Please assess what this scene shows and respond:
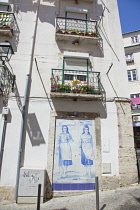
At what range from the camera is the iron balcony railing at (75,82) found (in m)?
6.67

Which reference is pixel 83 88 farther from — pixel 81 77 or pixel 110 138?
pixel 110 138

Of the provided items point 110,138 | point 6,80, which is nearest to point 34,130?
point 6,80

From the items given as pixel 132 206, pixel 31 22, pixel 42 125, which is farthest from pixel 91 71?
pixel 132 206

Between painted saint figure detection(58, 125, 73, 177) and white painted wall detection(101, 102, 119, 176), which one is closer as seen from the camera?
painted saint figure detection(58, 125, 73, 177)

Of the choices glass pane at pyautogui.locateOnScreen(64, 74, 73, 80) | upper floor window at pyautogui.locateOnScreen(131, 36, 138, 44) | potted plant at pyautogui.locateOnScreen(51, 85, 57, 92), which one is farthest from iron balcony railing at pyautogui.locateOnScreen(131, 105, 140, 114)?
upper floor window at pyautogui.locateOnScreen(131, 36, 138, 44)

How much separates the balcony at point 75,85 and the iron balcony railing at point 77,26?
247cm

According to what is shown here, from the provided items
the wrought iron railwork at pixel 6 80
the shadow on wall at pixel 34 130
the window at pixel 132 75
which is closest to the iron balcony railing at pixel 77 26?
the wrought iron railwork at pixel 6 80

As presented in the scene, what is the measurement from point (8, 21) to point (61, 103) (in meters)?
5.47

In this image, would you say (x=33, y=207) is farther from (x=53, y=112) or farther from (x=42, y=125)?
(x=53, y=112)

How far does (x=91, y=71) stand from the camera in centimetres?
718

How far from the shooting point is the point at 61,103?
22.0 feet

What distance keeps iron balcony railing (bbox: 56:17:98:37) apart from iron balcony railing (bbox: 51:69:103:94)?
2.44 m

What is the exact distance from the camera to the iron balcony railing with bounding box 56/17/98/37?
787 cm

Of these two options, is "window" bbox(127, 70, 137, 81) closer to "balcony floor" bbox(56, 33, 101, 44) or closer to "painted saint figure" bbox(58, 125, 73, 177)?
"balcony floor" bbox(56, 33, 101, 44)
